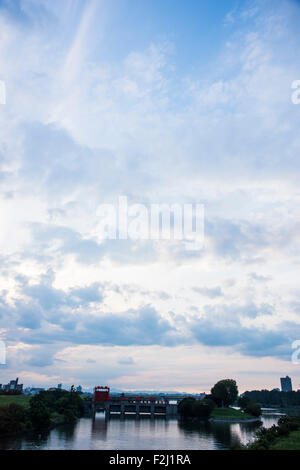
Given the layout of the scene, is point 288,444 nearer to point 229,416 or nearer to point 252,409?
point 229,416

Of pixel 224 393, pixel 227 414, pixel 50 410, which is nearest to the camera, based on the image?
pixel 50 410

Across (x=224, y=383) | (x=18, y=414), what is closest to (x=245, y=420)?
(x=224, y=383)

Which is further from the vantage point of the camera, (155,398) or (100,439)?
(155,398)

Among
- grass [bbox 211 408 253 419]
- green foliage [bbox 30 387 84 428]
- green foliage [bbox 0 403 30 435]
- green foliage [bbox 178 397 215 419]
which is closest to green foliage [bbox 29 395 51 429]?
green foliage [bbox 30 387 84 428]

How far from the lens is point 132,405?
150125mm

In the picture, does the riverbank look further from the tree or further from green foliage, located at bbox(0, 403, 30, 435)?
green foliage, located at bbox(0, 403, 30, 435)

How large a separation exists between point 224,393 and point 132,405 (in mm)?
43753

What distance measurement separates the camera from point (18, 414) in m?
71.4

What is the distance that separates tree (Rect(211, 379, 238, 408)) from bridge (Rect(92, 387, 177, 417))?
67.1ft

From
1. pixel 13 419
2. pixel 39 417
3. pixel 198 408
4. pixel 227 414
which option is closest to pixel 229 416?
pixel 227 414

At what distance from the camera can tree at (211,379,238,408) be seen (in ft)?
484

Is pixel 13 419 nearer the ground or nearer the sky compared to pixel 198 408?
nearer the sky
